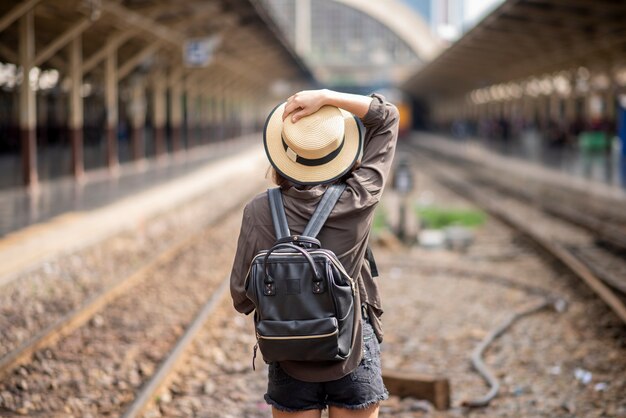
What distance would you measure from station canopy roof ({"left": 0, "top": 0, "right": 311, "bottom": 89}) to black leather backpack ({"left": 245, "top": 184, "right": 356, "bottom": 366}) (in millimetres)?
14052

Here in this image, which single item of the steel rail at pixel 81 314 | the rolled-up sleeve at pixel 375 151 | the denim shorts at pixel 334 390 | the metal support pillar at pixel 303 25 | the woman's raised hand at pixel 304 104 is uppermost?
the woman's raised hand at pixel 304 104

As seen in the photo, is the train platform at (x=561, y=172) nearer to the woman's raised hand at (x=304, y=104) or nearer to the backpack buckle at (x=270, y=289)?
the woman's raised hand at (x=304, y=104)

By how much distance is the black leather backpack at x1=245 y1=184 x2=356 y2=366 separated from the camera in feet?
8.89

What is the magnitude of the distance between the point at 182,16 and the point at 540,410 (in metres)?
19.4

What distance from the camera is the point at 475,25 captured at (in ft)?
88.4

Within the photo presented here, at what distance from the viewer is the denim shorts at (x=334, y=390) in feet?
9.54

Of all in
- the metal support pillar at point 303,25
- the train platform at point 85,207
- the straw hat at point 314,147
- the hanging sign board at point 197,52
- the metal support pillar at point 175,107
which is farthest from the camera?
the metal support pillar at point 303,25

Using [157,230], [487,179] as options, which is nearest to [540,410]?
[157,230]

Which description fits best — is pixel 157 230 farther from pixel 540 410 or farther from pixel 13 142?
pixel 13 142

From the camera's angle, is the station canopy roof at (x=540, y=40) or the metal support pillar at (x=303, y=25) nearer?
the station canopy roof at (x=540, y=40)

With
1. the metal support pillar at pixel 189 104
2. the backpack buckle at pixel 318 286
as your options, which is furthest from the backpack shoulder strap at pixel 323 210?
the metal support pillar at pixel 189 104

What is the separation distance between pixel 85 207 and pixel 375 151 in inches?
517

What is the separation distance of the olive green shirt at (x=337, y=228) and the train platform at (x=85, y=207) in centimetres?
678

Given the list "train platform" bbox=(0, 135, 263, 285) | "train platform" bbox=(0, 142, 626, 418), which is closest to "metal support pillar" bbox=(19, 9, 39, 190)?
"train platform" bbox=(0, 135, 263, 285)
